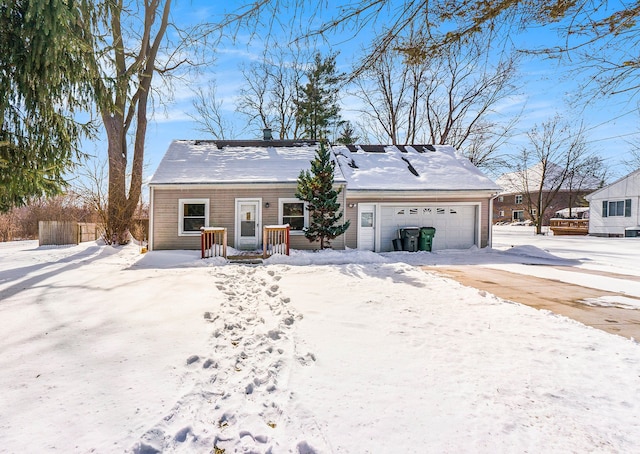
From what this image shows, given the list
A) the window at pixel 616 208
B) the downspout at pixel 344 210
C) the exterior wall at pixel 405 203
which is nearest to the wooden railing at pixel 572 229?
the window at pixel 616 208

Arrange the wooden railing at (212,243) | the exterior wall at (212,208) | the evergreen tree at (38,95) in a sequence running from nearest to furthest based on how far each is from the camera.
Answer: the evergreen tree at (38,95) → the wooden railing at (212,243) → the exterior wall at (212,208)

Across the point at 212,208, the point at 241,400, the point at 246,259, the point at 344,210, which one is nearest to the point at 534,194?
the point at 344,210

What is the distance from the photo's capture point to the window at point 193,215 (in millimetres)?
11164

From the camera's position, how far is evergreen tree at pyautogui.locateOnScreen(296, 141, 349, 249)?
10.3 metres

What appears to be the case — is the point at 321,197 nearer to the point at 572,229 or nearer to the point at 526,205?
the point at 572,229

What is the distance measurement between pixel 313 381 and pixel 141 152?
15.4 metres

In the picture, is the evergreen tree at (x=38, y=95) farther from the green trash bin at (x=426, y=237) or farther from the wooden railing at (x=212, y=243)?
the green trash bin at (x=426, y=237)

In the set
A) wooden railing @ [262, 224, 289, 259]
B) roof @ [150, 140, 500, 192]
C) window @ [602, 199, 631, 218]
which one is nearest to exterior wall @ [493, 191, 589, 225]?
window @ [602, 199, 631, 218]

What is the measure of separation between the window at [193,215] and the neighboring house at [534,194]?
28.7m

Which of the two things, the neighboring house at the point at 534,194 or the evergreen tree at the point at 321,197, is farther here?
the neighboring house at the point at 534,194

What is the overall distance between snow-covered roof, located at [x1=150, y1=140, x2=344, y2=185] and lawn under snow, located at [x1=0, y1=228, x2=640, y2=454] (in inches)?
271

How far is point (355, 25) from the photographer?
2383mm

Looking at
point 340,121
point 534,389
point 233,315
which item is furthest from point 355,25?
point 340,121

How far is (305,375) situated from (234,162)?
11.2m
